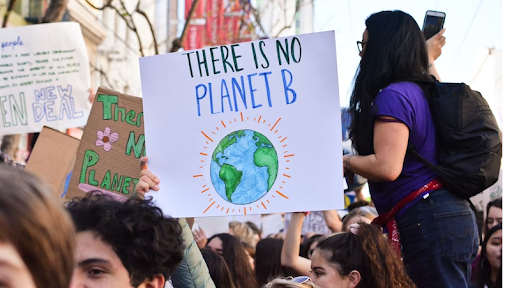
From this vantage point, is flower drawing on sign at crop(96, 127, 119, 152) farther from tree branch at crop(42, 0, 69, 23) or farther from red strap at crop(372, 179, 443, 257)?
tree branch at crop(42, 0, 69, 23)

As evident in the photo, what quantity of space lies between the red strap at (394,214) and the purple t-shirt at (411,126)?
0.06 feet

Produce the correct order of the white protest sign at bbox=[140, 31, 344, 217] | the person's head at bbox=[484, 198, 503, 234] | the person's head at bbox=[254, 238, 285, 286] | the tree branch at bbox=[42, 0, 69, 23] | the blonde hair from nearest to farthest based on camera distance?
the blonde hair
the white protest sign at bbox=[140, 31, 344, 217]
the person's head at bbox=[254, 238, 285, 286]
the person's head at bbox=[484, 198, 503, 234]
the tree branch at bbox=[42, 0, 69, 23]

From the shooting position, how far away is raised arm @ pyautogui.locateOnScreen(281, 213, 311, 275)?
425cm

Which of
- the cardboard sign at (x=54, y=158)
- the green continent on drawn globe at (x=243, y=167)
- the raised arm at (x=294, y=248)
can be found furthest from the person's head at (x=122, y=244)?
the cardboard sign at (x=54, y=158)

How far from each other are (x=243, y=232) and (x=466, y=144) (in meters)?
6.26

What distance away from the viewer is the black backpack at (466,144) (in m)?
2.87

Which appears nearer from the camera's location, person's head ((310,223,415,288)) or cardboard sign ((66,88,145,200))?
person's head ((310,223,415,288))

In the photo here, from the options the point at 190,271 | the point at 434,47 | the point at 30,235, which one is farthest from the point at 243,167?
the point at 30,235

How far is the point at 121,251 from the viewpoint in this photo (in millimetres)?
2260

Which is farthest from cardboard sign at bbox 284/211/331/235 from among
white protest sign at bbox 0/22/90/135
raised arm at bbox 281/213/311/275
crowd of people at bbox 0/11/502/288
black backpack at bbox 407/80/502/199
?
black backpack at bbox 407/80/502/199

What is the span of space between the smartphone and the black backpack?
494 millimetres

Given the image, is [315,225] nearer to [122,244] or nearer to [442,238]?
[442,238]

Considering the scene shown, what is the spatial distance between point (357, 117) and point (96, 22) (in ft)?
69.9

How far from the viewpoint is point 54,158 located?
4.90 meters
